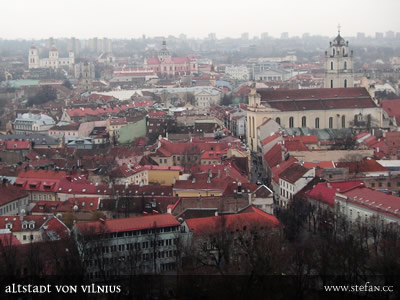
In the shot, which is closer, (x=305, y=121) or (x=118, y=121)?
Answer: (x=305, y=121)

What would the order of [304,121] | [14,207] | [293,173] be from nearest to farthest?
[14,207] → [293,173] → [304,121]

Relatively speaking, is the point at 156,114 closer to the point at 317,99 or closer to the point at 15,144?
the point at 317,99

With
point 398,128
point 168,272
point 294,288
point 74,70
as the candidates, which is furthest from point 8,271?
point 74,70

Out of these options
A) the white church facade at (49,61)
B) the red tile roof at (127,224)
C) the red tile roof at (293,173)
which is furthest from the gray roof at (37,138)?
the white church facade at (49,61)

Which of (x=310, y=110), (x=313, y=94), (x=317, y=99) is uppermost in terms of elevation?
(x=313, y=94)

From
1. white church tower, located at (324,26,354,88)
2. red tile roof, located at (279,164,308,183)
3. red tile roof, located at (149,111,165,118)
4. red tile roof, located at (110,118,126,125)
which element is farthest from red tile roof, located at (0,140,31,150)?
white church tower, located at (324,26,354,88)

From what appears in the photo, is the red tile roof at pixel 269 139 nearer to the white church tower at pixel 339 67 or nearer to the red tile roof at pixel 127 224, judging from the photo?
the white church tower at pixel 339 67

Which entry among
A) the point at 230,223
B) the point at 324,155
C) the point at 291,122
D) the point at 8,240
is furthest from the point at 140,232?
the point at 291,122
